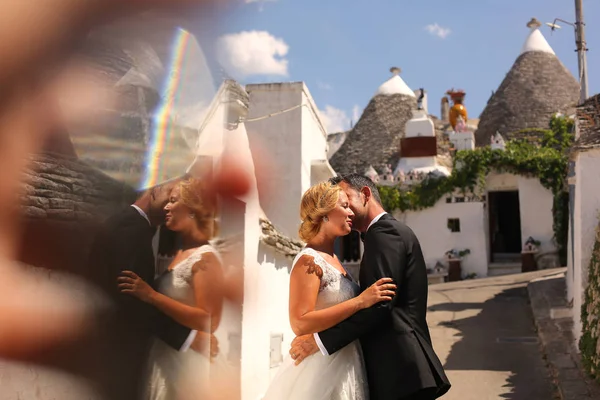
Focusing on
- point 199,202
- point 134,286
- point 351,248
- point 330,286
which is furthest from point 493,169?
point 134,286

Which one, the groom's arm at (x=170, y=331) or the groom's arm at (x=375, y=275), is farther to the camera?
the groom's arm at (x=375, y=275)

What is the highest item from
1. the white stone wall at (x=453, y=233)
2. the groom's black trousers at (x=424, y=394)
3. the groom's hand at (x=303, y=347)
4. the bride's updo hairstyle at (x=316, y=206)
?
the bride's updo hairstyle at (x=316, y=206)

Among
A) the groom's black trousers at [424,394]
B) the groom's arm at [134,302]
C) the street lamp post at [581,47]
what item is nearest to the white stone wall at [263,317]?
the groom's black trousers at [424,394]

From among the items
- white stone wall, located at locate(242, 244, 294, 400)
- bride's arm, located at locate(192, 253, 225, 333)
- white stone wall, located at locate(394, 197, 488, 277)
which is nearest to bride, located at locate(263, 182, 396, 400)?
bride's arm, located at locate(192, 253, 225, 333)

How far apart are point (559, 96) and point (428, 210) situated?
23.5ft

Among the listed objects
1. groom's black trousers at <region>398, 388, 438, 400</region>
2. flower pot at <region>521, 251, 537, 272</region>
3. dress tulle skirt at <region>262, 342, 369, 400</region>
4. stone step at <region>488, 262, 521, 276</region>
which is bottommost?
stone step at <region>488, 262, 521, 276</region>

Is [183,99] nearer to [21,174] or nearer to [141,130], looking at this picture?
[141,130]

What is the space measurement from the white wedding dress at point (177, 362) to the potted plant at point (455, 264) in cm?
1543

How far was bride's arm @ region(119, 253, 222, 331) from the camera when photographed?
132 cm

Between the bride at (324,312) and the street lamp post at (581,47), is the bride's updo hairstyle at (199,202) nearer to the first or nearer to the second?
the bride at (324,312)

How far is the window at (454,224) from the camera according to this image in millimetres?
16547

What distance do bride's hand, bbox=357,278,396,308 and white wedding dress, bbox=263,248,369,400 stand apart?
12 centimetres

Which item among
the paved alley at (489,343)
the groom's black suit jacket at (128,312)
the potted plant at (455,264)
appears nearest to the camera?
the groom's black suit jacket at (128,312)

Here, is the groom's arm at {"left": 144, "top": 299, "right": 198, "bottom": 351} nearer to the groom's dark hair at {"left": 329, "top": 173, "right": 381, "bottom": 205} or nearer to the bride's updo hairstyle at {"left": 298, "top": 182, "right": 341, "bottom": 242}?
the bride's updo hairstyle at {"left": 298, "top": 182, "right": 341, "bottom": 242}
